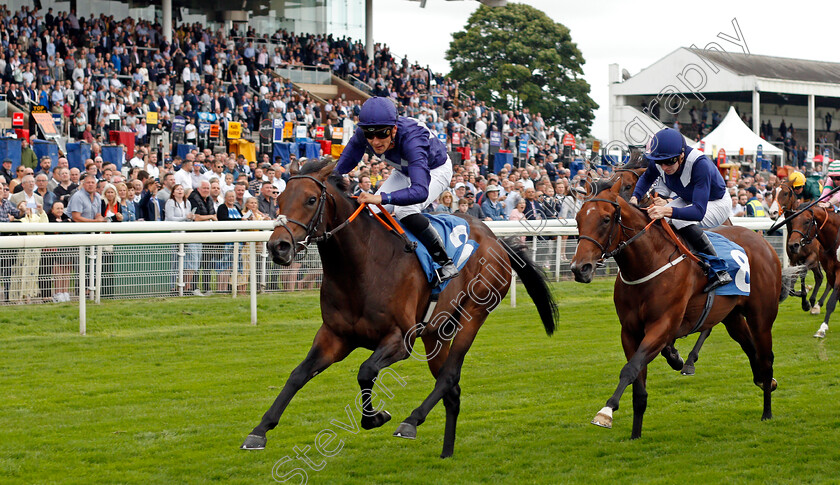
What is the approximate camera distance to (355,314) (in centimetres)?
451

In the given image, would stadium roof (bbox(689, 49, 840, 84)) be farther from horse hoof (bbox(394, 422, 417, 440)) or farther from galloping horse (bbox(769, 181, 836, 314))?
horse hoof (bbox(394, 422, 417, 440))

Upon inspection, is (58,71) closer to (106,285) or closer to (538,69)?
(106,285)

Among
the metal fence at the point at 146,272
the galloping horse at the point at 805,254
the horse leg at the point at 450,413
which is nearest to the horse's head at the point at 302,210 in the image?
the horse leg at the point at 450,413

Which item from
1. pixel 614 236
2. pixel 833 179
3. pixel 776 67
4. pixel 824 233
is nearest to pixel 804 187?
pixel 824 233

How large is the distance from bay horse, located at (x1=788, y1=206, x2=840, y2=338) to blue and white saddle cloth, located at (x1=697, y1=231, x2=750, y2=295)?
3.86m

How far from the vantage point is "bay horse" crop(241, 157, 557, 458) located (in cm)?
423

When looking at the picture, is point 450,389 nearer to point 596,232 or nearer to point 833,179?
point 596,232

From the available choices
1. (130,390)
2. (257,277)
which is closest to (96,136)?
(257,277)

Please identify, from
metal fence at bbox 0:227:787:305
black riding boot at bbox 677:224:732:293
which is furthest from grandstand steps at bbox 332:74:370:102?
black riding boot at bbox 677:224:732:293

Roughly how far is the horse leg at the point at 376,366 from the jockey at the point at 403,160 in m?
0.55

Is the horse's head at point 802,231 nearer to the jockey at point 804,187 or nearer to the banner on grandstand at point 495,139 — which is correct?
the jockey at point 804,187

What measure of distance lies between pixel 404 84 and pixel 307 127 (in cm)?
700

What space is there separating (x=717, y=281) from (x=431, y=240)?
1.74m

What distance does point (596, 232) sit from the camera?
16.1 feet
